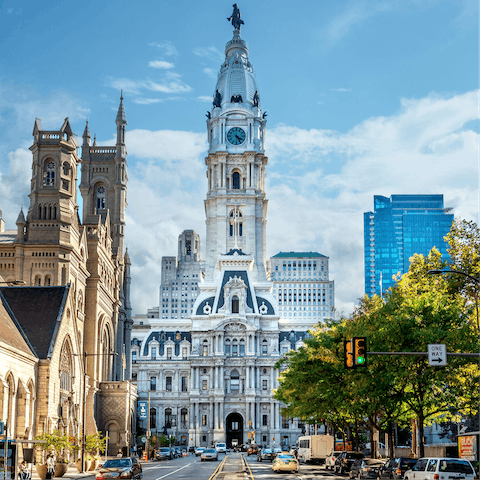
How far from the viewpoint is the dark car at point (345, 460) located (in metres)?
53.7

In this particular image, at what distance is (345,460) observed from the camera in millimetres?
54188

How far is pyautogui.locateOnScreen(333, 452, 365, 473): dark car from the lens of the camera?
5372 centimetres

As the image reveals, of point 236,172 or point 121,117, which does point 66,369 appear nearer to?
point 121,117

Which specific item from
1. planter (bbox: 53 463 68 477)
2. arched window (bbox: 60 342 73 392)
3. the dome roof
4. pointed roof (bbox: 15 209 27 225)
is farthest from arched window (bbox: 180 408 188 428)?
planter (bbox: 53 463 68 477)

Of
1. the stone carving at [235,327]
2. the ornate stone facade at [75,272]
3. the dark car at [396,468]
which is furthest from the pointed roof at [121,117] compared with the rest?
the dark car at [396,468]

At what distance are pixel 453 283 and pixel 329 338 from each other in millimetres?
11056

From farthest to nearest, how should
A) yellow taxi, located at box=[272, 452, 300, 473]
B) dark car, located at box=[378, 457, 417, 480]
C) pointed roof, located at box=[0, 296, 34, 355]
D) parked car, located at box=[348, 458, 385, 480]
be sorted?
yellow taxi, located at box=[272, 452, 300, 473] → pointed roof, located at box=[0, 296, 34, 355] → parked car, located at box=[348, 458, 385, 480] → dark car, located at box=[378, 457, 417, 480]

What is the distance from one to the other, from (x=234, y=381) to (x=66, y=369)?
79.8 meters

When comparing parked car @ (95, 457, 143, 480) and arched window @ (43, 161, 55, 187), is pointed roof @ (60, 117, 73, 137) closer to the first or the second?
arched window @ (43, 161, 55, 187)

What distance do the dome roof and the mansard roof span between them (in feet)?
420

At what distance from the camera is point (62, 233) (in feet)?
243

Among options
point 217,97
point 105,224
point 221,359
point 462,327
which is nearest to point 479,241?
point 462,327

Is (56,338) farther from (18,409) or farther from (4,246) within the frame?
(4,246)

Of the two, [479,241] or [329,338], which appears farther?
[329,338]
